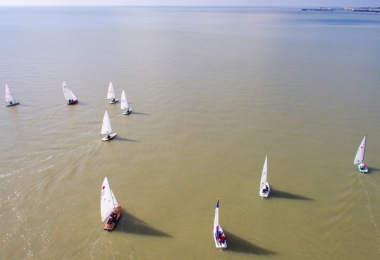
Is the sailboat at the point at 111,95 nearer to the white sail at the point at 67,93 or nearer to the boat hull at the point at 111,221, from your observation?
the white sail at the point at 67,93

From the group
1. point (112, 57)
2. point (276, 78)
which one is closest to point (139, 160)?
point (276, 78)

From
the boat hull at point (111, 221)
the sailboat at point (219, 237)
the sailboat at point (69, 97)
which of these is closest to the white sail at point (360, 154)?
the sailboat at point (219, 237)

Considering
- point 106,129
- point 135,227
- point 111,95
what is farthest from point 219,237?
point 111,95

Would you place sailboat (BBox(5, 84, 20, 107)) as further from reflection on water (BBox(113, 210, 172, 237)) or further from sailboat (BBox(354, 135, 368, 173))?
sailboat (BBox(354, 135, 368, 173))


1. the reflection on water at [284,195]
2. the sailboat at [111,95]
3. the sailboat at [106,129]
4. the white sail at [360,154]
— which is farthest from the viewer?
the sailboat at [111,95]

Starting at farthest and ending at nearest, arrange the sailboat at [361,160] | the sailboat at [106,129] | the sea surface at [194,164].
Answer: the sailboat at [106,129]
the sailboat at [361,160]
the sea surface at [194,164]

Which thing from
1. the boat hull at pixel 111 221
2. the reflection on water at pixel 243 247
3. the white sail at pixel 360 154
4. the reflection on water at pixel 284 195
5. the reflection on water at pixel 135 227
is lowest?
the reflection on water at pixel 243 247

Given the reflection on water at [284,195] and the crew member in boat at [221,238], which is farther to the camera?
the reflection on water at [284,195]
